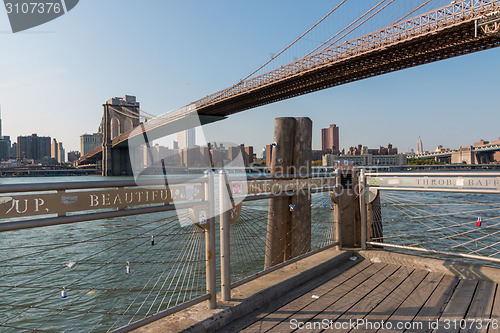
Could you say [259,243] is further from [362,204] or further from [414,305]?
[414,305]

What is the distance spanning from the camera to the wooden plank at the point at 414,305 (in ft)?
7.67

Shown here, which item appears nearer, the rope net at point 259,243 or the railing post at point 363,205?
the railing post at point 363,205

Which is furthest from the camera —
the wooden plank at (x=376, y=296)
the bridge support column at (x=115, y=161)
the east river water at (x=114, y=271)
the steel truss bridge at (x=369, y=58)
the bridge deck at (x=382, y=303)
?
the bridge support column at (x=115, y=161)

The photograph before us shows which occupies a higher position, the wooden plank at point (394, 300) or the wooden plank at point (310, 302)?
the wooden plank at point (310, 302)

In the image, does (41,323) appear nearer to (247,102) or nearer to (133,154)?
(247,102)

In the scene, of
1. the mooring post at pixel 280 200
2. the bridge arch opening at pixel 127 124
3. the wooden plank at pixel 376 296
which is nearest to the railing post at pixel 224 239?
the wooden plank at pixel 376 296

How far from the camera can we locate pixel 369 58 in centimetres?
2744

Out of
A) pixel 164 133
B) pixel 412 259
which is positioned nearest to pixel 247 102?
pixel 164 133

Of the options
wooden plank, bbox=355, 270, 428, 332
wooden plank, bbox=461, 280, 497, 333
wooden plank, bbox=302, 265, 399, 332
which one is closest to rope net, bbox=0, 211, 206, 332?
wooden plank, bbox=302, 265, 399, 332

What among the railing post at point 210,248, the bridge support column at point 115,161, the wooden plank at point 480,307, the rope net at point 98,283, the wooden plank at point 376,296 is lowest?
the rope net at point 98,283

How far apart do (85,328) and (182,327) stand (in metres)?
3.80

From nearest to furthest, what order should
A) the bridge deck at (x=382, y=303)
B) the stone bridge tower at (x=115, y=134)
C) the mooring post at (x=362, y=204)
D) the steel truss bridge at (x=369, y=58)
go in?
the bridge deck at (x=382, y=303) → the mooring post at (x=362, y=204) → the steel truss bridge at (x=369, y=58) → the stone bridge tower at (x=115, y=134)

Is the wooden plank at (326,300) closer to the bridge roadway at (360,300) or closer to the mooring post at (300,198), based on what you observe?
the bridge roadway at (360,300)

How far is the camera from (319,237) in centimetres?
1023
